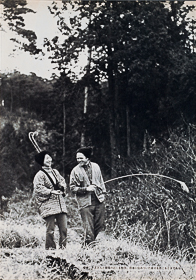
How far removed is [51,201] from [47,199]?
54 mm

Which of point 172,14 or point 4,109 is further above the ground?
point 172,14

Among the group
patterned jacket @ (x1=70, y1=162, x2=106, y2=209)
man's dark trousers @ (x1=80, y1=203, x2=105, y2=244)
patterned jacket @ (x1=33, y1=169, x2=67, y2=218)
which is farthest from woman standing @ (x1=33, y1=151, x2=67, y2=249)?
man's dark trousers @ (x1=80, y1=203, x2=105, y2=244)

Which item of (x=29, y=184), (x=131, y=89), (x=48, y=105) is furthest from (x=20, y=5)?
(x=29, y=184)

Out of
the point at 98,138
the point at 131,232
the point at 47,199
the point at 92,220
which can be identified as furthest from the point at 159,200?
the point at 47,199

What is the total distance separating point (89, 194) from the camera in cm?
495

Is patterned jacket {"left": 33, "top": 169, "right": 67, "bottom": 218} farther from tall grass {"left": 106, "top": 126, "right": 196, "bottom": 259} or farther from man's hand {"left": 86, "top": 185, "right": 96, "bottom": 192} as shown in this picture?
tall grass {"left": 106, "top": 126, "right": 196, "bottom": 259}

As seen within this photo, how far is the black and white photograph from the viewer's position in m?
4.84

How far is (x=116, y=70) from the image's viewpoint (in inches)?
220

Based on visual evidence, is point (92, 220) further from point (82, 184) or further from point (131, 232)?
point (131, 232)

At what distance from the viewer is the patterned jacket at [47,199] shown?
15.8 ft

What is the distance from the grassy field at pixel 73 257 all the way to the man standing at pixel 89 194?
0.10 metres

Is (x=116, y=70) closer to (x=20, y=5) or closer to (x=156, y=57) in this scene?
(x=156, y=57)

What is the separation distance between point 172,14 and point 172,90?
107cm

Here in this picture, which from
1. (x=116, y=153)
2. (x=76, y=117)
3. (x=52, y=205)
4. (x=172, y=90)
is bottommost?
(x=52, y=205)
